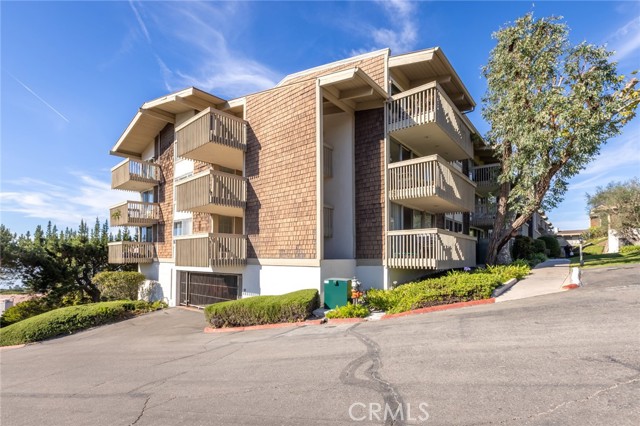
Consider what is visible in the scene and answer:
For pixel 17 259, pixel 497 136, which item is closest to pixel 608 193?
pixel 497 136

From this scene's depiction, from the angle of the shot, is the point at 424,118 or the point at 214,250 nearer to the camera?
the point at 424,118

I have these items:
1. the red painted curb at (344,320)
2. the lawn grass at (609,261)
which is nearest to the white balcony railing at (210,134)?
the red painted curb at (344,320)

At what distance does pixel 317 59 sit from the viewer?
15.3 meters

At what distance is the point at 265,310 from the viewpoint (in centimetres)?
1041

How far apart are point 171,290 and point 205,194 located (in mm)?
7704

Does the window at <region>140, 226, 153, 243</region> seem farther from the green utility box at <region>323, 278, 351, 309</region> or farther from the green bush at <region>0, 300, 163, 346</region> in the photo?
the green utility box at <region>323, 278, 351, 309</region>

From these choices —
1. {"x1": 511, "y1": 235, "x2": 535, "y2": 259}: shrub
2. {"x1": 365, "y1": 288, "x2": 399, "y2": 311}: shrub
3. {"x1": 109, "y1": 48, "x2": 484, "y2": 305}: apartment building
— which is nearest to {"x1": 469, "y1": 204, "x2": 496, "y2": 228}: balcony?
{"x1": 511, "y1": 235, "x2": 535, "y2": 259}: shrub

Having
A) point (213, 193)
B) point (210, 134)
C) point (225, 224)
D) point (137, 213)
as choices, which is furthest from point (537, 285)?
point (137, 213)

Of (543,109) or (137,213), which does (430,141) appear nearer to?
(543,109)

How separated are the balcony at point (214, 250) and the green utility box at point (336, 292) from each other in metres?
4.34

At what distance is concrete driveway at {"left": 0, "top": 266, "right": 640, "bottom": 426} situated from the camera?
13.3 feet

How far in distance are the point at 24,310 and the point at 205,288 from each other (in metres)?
10.7

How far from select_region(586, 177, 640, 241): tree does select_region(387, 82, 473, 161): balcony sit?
843 inches

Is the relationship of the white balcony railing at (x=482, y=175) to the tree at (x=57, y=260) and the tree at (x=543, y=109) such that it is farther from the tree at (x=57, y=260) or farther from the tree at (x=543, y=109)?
the tree at (x=57, y=260)
